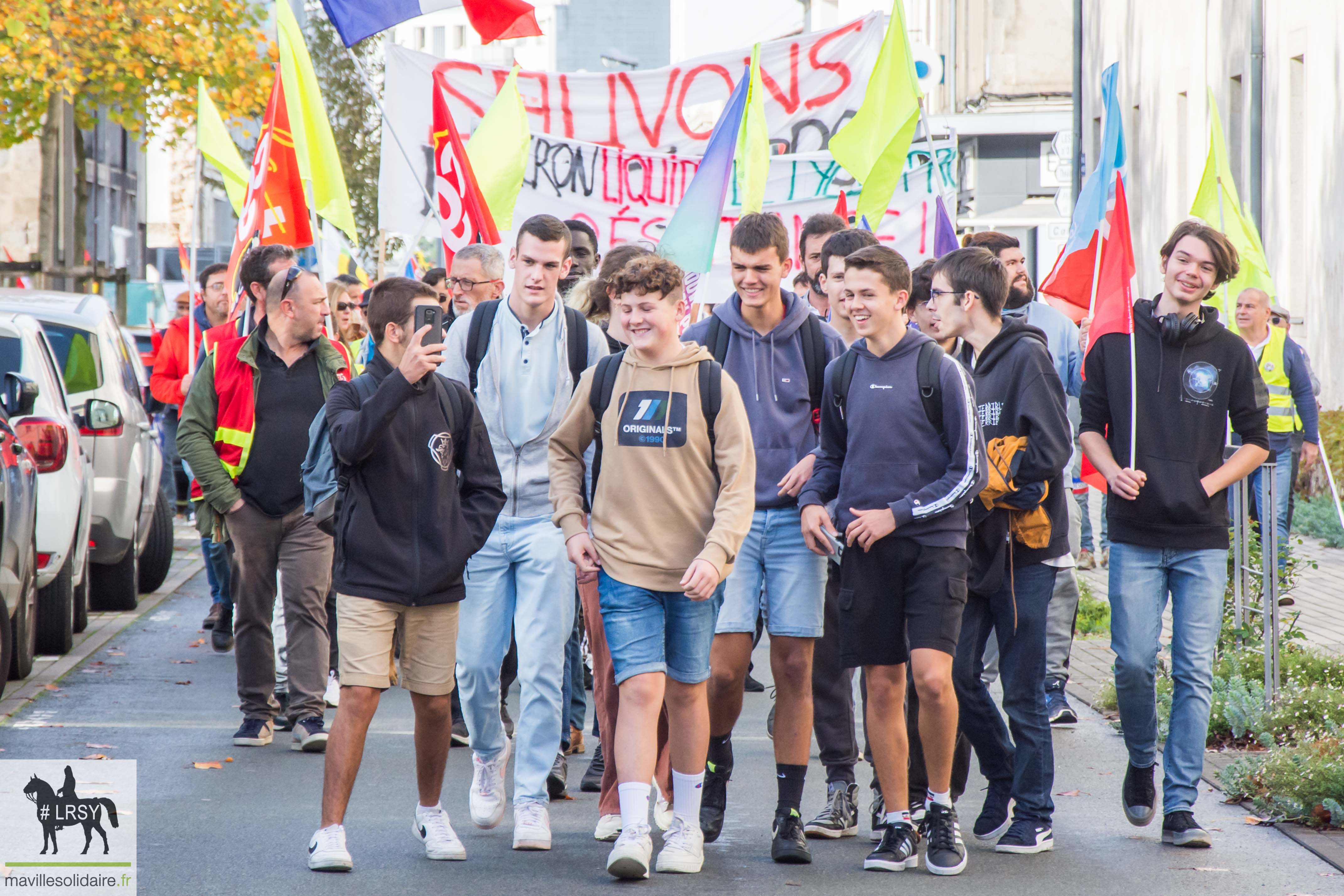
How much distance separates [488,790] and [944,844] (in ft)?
5.12

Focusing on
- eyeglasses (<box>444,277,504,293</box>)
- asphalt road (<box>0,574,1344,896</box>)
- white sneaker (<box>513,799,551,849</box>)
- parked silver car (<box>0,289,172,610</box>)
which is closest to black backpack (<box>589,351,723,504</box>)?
white sneaker (<box>513,799,551,849</box>)

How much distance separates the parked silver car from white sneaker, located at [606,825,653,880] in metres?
6.42

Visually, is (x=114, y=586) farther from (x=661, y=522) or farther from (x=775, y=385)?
(x=661, y=522)

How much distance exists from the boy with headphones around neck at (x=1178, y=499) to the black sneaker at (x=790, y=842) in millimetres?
1221

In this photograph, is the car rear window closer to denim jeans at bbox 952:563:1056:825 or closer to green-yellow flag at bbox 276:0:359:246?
green-yellow flag at bbox 276:0:359:246

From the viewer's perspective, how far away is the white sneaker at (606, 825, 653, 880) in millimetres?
5477

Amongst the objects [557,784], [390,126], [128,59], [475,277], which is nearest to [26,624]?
[475,277]

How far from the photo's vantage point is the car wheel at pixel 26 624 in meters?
8.70

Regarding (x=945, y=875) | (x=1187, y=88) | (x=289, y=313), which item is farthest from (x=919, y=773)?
(x=1187, y=88)

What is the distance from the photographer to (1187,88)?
23.8 m

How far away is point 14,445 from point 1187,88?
61.8ft

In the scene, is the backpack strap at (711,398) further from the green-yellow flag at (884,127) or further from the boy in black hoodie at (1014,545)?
the green-yellow flag at (884,127)

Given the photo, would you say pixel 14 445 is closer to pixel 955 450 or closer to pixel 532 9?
pixel 532 9

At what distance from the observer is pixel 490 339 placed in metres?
6.27
